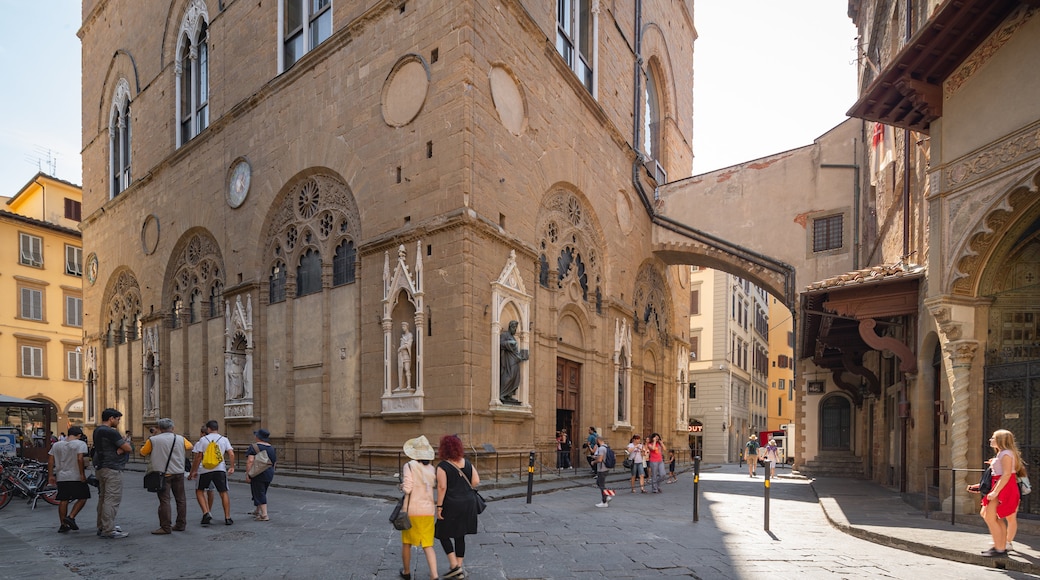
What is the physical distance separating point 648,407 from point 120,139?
24327 mm

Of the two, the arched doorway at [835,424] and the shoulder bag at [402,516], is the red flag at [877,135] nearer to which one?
the arched doorway at [835,424]

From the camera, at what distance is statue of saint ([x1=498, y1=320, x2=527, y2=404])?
51.3 feet

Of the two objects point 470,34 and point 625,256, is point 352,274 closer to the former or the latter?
point 470,34

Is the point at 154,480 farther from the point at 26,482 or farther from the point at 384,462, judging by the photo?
the point at 384,462

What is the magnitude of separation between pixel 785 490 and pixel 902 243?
6720 millimetres

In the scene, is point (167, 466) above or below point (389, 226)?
below

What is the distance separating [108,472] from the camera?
8664mm

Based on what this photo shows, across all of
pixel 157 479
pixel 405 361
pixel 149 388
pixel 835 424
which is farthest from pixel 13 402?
pixel 835 424

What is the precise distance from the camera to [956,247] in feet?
33.7

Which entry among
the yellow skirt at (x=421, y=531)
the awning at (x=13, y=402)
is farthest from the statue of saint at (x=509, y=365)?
the awning at (x=13, y=402)

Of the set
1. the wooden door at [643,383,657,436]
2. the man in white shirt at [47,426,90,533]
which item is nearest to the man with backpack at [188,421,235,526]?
the man in white shirt at [47,426,90,533]

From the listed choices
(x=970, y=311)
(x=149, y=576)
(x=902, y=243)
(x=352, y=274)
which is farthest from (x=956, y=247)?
(x=352, y=274)

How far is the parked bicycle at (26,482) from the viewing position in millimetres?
11477

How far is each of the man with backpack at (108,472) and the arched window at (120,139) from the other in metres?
23.1
